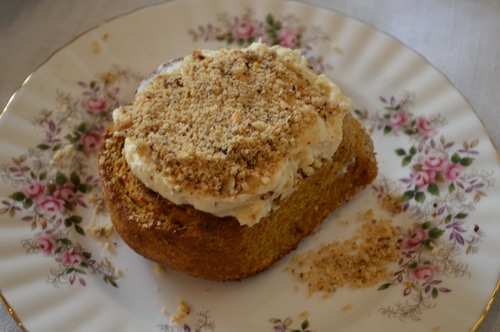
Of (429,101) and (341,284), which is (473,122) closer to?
(429,101)

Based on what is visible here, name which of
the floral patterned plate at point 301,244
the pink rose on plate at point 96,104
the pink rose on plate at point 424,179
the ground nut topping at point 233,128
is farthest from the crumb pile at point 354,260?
the pink rose on plate at point 96,104

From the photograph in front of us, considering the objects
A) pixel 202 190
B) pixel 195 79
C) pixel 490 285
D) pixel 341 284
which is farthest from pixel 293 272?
pixel 195 79

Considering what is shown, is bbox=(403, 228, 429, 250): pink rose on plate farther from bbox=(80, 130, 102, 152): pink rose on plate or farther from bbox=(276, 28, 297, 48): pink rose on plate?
bbox=(80, 130, 102, 152): pink rose on plate

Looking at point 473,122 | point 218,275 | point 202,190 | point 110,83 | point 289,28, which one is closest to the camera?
point 202,190

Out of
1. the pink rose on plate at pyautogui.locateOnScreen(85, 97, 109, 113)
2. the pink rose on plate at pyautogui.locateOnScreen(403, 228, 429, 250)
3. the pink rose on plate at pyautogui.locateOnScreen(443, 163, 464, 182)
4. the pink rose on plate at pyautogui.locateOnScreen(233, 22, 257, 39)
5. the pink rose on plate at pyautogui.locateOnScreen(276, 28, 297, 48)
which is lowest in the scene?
the pink rose on plate at pyautogui.locateOnScreen(403, 228, 429, 250)

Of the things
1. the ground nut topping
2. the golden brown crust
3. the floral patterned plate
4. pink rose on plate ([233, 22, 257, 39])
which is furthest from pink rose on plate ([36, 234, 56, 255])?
pink rose on plate ([233, 22, 257, 39])

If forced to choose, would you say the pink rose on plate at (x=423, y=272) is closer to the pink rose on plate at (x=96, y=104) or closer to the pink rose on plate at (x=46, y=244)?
the pink rose on plate at (x=46, y=244)
